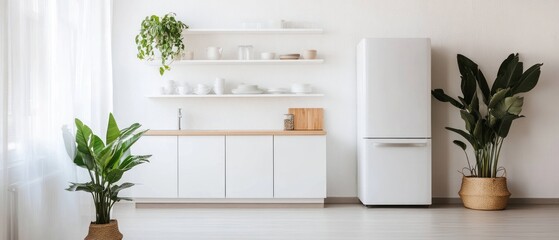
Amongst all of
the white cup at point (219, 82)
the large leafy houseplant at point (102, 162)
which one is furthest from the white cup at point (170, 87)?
the large leafy houseplant at point (102, 162)

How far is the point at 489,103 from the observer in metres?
5.48

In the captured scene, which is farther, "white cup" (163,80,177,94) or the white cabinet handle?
"white cup" (163,80,177,94)

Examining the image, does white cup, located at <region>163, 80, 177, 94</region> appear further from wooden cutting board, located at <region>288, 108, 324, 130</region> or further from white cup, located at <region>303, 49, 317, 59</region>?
white cup, located at <region>303, 49, 317, 59</region>

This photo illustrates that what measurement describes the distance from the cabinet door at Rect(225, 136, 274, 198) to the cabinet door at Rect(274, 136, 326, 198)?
3.2 inches

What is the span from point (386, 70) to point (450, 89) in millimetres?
933

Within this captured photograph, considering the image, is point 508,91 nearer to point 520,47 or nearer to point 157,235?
point 520,47

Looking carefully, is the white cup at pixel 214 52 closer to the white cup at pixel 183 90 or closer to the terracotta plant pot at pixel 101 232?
the white cup at pixel 183 90

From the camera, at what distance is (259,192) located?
5.58 m

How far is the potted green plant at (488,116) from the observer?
17.9ft

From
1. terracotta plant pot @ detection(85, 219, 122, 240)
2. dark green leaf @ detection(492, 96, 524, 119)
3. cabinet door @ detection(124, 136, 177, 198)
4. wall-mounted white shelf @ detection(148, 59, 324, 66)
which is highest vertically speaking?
wall-mounted white shelf @ detection(148, 59, 324, 66)

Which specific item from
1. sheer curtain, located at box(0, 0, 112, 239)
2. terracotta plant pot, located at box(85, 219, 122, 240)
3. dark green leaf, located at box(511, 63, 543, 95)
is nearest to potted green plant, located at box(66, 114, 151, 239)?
terracotta plant pot, located at box(85, 219, 122, 240)

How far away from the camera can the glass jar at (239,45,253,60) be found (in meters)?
5.88

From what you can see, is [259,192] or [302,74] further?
[302,74]

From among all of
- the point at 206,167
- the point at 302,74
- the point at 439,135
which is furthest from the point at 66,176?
the point at 439,135
